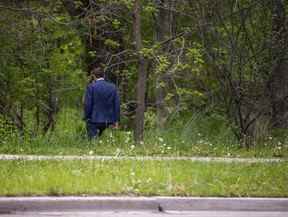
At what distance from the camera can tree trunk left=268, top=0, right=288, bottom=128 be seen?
15.5 meters

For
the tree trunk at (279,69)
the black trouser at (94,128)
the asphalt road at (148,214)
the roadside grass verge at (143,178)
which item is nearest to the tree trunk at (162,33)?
the tree trunk at (279,69)

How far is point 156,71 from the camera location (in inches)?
679

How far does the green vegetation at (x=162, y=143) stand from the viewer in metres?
13.6

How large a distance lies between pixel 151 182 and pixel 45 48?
35.3ft

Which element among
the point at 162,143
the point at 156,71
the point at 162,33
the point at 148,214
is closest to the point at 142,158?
the point at 162,143

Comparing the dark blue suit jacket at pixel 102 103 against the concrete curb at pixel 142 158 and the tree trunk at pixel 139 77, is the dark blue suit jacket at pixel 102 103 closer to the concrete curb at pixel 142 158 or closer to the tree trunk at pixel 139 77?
the tree trunk at pixel 139 77

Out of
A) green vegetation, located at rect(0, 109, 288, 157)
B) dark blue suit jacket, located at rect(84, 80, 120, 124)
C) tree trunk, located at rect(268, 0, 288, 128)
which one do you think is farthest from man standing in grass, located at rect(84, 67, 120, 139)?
tree trunk, located at rect(268, 0, 288, 128)

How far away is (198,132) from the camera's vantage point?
16.6 meters

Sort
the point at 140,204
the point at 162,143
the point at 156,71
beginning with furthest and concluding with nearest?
the point at 156,71
the point at 162,143
the point at 140,204

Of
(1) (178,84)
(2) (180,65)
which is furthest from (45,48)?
(2) (180,65)

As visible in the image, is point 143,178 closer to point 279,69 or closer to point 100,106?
point 100,106

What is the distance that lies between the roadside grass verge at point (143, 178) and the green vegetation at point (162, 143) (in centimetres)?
156

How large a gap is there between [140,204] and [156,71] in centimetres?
818

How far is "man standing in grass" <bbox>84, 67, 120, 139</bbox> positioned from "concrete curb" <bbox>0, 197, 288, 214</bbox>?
557cm
